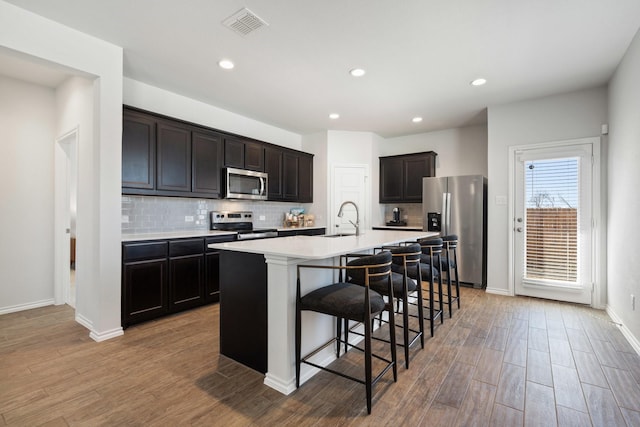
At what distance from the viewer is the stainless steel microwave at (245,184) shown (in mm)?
4234

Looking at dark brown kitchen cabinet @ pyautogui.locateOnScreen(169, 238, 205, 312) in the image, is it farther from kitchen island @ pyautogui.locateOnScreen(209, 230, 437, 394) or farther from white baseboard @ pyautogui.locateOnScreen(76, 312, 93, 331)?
kitchen island @ pyautogui.locateOnScreen(209, 230, 437, 394)

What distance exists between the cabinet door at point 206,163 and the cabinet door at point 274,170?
923 mm

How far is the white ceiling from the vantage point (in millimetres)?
2334

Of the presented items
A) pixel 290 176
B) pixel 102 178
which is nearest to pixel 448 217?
pixel 290 176

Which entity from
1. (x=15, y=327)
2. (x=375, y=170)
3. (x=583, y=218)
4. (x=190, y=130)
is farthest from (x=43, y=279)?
(x=583, y=218)

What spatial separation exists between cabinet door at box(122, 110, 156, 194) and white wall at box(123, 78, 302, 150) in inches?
19.8

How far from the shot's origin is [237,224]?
461cm

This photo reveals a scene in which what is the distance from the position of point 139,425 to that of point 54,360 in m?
1.33

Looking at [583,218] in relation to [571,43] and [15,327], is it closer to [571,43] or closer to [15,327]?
[571,43]

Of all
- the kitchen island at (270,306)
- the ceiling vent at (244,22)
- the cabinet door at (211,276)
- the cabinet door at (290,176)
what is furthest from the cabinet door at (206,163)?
the kitchen island at (270,306)

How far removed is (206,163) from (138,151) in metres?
0.86

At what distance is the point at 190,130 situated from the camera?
3.80 m

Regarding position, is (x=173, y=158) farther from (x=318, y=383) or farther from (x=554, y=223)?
(x=554, y=223)

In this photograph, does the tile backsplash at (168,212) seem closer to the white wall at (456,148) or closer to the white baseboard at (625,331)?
the white wall at (456,148)
